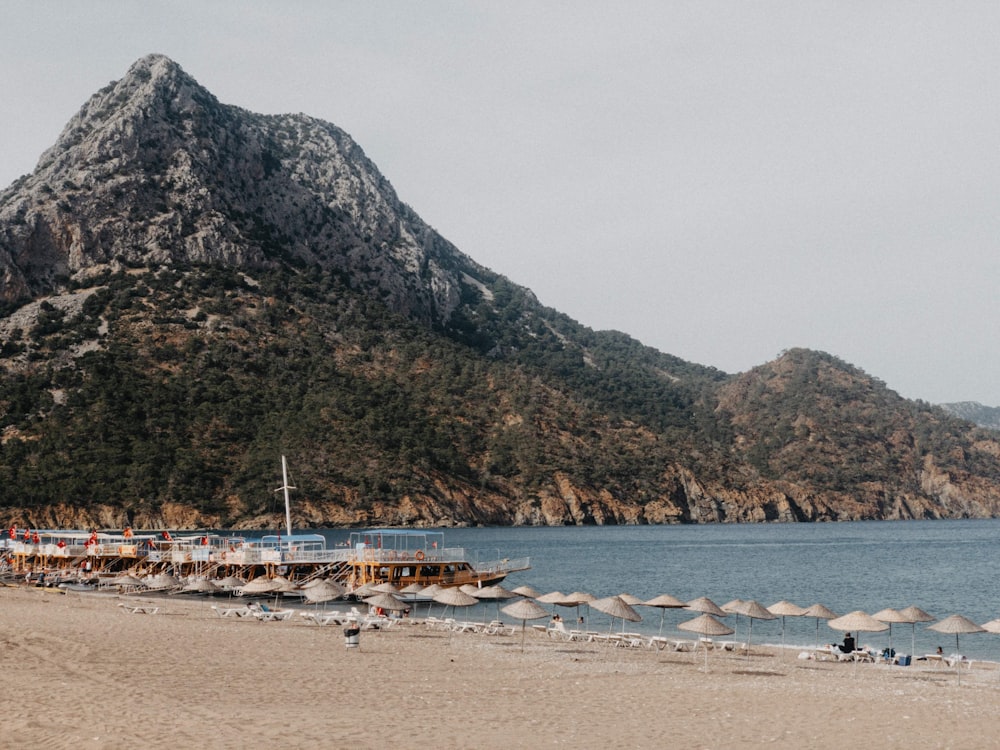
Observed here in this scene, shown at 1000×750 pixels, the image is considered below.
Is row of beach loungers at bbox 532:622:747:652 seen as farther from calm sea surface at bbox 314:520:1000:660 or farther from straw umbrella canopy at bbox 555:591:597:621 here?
calm sea surface at bbox 314:520:1000:660

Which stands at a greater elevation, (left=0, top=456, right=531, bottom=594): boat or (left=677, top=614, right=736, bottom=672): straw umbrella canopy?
(left=677, top=614, right=736, bottom=672): straw umbrella canopy

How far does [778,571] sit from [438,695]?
6960 cm

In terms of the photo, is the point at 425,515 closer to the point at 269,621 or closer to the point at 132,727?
the point at 269,621

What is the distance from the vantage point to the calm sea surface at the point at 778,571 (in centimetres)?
4969

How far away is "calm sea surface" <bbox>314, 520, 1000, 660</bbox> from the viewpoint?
49688 mm

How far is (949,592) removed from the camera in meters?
68.3

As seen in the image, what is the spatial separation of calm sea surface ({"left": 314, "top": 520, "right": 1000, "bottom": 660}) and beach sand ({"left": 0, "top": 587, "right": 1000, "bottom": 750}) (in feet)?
42.3

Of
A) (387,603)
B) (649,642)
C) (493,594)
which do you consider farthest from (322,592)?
(649,642)

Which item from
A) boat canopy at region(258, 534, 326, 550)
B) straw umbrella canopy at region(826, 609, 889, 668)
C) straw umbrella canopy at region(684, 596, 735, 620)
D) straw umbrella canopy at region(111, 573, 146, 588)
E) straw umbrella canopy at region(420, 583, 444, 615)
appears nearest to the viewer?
straw umbrella canopy at region(826, 609, 889, 668)

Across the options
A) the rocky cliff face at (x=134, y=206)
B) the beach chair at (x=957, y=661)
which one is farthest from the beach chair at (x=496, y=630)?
the rocky cliff face at (x=134, y=206)

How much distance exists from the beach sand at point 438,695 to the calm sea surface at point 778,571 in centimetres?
1291

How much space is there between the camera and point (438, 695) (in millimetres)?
23703

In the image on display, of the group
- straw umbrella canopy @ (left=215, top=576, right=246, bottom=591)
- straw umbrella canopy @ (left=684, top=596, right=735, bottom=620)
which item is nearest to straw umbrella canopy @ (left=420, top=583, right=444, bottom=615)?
straw umbrella canopy @ (left=215, top=576, right=246, bottom=591)

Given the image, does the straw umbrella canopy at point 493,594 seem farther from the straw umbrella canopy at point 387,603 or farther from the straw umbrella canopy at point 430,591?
the straw umbrella canopy at point 387,603
